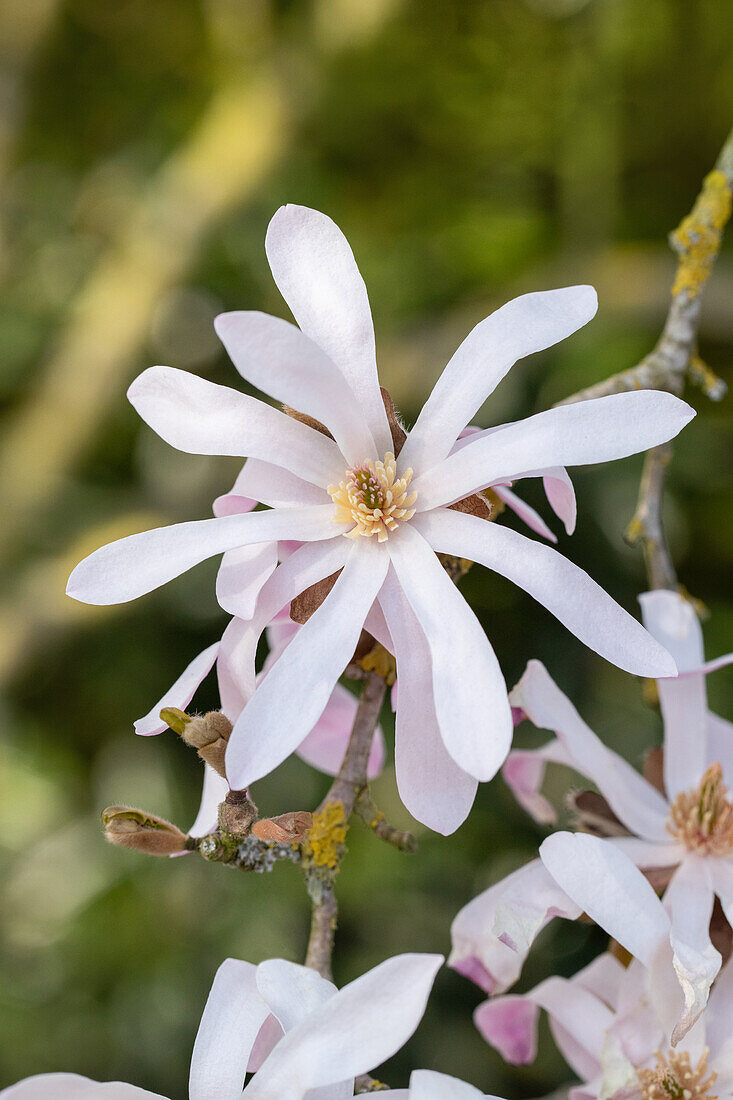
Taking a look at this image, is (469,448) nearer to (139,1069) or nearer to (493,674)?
(493,674)

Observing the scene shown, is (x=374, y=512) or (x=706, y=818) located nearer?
(x=374, y=512)

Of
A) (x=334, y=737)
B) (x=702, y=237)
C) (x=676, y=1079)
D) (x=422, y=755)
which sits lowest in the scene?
(x=676, y=1079)

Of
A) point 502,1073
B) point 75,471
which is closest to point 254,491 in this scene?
point 502,1073

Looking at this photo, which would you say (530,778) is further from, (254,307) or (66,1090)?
(254,307)

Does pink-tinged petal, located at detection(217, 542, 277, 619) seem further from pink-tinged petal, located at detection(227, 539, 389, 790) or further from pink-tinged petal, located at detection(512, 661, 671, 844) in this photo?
pink-tinged petal, located at detection(512, 661, 671, 844)

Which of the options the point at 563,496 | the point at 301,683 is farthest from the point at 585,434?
the point at 301,683

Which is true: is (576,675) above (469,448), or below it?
above

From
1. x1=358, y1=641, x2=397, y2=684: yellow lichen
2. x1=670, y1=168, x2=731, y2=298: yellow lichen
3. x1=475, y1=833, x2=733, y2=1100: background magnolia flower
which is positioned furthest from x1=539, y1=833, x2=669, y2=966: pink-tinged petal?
x1=670, y1=168, x2=731, y2=298: yellow lichen
